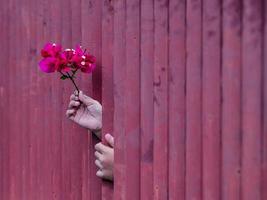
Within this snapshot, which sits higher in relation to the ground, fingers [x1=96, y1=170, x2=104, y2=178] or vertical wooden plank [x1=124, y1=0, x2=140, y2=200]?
vertical wooden plank [x1=124, y1=0, x2=140, y2=200]

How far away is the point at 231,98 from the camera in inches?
88.1

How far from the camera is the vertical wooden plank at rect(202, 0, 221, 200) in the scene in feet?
7.51

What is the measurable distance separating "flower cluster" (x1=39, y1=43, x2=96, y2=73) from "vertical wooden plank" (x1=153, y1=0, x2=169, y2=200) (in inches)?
19.4

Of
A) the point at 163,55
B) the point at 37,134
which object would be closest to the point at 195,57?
the point at 163,55

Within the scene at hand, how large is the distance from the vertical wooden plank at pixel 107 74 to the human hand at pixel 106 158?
0.05 metres

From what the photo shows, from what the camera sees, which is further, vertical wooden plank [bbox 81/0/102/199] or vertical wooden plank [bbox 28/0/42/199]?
vertical wooden plank [bbox 28/0/42/199]

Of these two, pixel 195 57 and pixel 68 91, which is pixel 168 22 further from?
pixel 68 91

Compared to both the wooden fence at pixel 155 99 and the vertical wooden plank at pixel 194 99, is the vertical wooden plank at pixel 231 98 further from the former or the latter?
the vertical wooden plank at pixel 194 99

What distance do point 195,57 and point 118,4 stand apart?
1.93ft

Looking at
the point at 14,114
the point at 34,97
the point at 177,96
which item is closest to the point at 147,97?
the point at 177,96

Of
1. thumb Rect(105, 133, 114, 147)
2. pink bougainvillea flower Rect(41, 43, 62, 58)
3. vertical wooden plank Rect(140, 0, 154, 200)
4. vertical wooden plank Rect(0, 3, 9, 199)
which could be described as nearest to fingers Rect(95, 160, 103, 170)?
thumb Rect(105, 133, 114, 147)

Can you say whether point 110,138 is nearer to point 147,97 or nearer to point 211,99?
point 147,97

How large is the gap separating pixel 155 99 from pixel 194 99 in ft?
0.78

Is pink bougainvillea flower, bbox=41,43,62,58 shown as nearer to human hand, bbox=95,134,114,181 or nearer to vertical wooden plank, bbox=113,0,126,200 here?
vertical wooden plank, bbox=113,0,126,200
